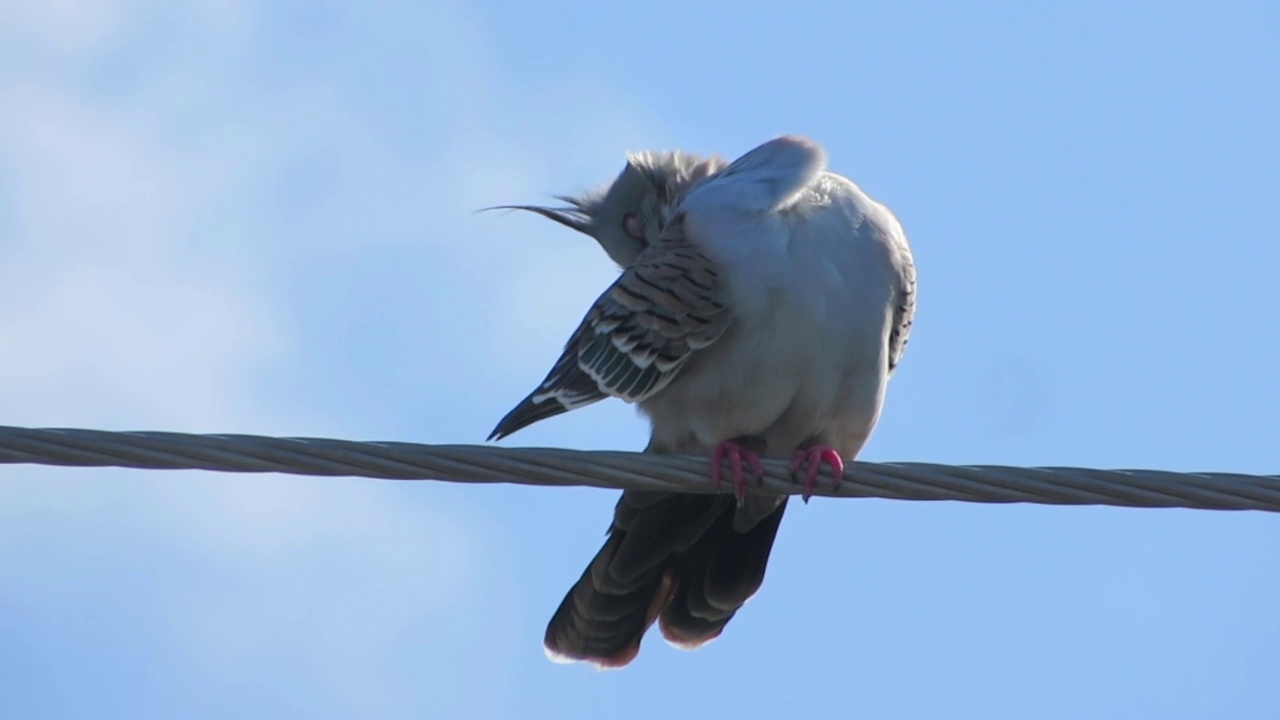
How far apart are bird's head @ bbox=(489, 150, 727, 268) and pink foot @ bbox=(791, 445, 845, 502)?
158cm

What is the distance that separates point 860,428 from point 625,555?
956 millimetres

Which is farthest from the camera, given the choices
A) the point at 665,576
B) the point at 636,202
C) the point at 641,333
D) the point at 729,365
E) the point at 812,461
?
the point at 636,202

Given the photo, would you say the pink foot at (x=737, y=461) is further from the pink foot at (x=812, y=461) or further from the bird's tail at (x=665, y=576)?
the bird's tail at (x=665, y=576)

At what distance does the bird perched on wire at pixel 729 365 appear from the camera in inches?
230

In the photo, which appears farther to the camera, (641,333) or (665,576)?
(665,576)

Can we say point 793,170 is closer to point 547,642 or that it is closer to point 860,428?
point 860,428

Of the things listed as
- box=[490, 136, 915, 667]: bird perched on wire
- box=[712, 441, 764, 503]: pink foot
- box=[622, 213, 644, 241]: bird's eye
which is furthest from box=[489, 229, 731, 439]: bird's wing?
box=[622, 213, 644, 241]: bird's eye

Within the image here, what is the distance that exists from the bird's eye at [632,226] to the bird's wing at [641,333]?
0.84 m

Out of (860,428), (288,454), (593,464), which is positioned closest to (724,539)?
(860,428)

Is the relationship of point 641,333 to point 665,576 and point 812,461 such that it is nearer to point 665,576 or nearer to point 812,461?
point 812,461

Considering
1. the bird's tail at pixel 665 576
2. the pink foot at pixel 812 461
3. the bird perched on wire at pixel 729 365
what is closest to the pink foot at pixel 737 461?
the bird perched on wire at pixel 729 365

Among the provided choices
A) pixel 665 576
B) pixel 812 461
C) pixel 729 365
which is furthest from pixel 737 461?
pixel 665 576

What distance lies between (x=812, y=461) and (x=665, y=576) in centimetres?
113

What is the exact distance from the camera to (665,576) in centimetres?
650
